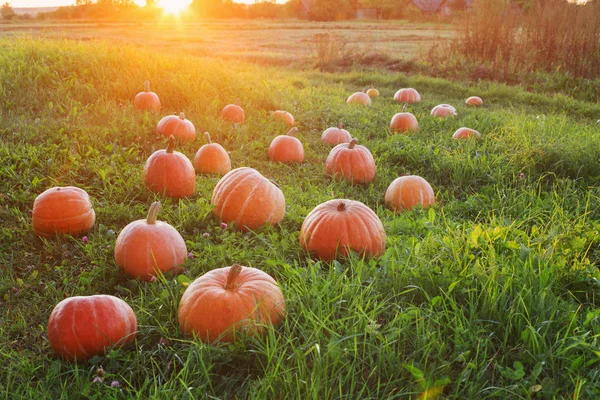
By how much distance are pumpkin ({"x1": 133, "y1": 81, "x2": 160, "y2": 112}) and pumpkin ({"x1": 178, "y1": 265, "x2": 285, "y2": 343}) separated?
15.9ft

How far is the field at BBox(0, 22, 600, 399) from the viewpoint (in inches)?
84.5

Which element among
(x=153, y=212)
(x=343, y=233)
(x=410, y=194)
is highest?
(x=153, y=212)

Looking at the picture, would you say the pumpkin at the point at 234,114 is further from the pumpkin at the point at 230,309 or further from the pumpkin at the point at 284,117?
the pumpkin at the point at 230,309

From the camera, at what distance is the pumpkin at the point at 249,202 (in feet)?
12.6

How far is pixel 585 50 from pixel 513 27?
2.10m

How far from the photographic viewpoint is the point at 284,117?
23.8 feet

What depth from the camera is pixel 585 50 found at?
1193 centimetres

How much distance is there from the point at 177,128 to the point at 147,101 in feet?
4.28

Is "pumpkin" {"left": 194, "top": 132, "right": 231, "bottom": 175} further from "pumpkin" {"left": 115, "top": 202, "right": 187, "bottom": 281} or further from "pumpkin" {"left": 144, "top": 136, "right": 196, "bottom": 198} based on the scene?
"pumpkin" {"left": 115, "top": 202, "right": 187, "bottom": 281}

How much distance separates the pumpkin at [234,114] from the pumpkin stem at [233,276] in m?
4.74

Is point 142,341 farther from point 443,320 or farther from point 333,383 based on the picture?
point 443,320

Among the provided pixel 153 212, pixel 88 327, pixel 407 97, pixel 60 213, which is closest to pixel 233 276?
pixel 88 327

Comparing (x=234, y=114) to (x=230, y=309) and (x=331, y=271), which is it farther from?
(x=230, y=309)

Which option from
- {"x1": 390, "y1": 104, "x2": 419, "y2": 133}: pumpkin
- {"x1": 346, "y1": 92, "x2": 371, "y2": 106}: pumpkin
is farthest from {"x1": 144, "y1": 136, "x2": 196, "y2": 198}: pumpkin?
{"x1": 346, "y1": 92, "x2": 371, "y2": 106}: pumpkin
